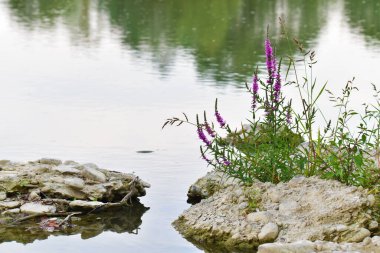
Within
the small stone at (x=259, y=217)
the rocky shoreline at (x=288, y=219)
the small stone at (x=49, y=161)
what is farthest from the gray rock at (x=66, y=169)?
the small stone at (x=259, y=217)

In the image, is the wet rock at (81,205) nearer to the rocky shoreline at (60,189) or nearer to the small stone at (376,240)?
the rocky shoreline at (60,189)

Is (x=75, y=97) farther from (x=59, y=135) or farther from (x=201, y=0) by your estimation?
(x=201, y=0)

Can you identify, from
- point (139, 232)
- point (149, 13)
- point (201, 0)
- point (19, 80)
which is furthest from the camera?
point (201, 0)

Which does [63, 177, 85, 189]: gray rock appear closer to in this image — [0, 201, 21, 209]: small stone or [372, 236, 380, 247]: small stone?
[0, 201, 21, 209]: small stone

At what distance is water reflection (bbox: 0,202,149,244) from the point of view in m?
7.09

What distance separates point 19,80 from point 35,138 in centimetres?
515

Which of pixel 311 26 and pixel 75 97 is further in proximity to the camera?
pixel 311 26

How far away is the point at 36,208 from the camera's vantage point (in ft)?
24.6

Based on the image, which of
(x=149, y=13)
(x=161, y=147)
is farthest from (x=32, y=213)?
(x=149, y=13)

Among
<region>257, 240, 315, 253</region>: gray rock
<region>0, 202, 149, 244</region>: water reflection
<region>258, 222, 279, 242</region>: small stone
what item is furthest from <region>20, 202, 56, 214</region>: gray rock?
<region>257, 240, 315, 253</region>: gray rock

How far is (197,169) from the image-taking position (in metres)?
9.38

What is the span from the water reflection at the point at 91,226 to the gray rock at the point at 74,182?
0.36 meters

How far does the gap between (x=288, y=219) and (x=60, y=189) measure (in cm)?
221

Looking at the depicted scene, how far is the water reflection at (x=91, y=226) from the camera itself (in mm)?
7090
